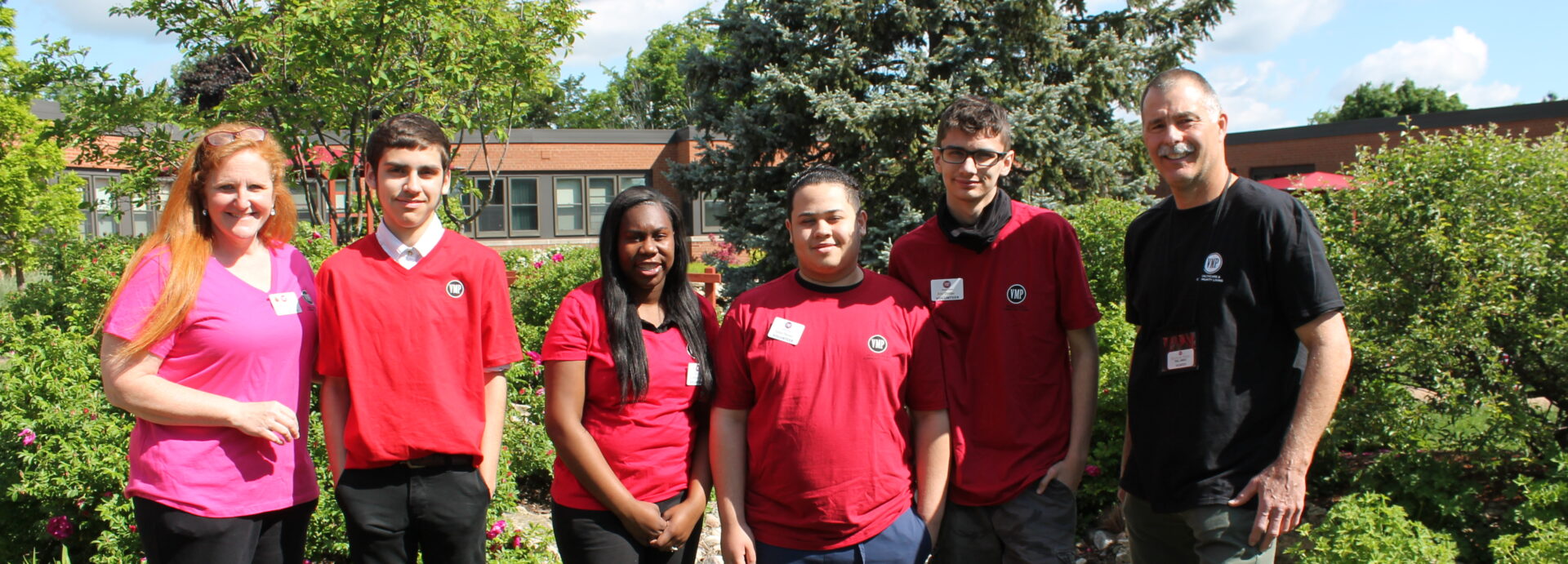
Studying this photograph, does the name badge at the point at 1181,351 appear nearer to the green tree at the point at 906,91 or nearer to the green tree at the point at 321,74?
the green tree at the point at 321,74

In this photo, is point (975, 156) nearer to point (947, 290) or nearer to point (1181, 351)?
point (947, 290)

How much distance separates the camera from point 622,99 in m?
54.2

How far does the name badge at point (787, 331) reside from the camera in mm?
2744

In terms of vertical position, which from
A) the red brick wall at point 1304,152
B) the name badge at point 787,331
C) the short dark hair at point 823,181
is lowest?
the name badge at point 787,331

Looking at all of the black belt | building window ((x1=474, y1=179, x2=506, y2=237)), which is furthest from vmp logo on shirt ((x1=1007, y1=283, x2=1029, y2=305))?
building window ((x1=474, y1=179, x2=506, y2=237))

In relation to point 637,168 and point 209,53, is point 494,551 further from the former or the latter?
point 637,168

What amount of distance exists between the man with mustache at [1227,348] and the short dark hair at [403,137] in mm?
2054

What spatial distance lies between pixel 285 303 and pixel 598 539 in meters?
1.11

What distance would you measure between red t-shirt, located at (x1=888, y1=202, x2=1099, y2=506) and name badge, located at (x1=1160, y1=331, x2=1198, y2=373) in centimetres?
23

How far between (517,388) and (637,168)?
69.1ft

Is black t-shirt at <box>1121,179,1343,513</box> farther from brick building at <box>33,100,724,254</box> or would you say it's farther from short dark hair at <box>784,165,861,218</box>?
brick building at <box>33,100,724,254</box>

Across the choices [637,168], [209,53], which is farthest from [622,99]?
[209,53]

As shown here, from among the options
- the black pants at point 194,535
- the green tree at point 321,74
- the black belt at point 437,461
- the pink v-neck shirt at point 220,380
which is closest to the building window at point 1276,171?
the green tree at point 321,74

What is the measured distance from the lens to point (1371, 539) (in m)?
3.55
